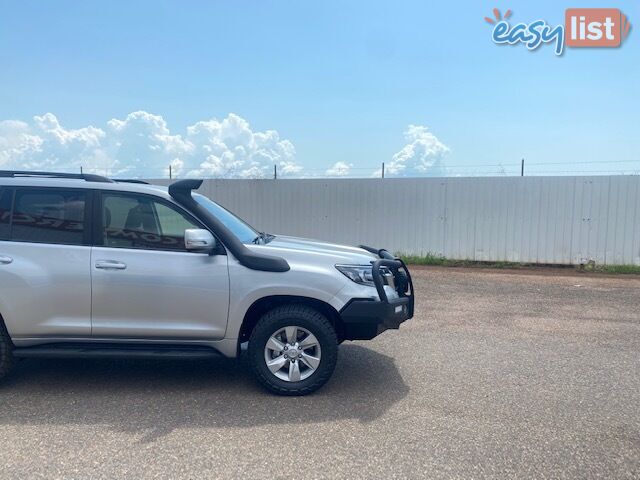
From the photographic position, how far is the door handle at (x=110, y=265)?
176 inches

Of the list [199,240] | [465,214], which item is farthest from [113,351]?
[465,214]

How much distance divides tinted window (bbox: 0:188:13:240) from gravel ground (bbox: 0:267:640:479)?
1341mm

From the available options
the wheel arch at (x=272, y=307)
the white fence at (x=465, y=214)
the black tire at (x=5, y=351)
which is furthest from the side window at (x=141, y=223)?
the white fence at (x=465, y=214)

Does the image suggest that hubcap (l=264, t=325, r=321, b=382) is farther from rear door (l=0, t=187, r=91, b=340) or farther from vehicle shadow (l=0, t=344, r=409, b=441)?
rear door (l=0, t=187, r=91, b=340)

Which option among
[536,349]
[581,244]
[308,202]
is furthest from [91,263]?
[581,244]

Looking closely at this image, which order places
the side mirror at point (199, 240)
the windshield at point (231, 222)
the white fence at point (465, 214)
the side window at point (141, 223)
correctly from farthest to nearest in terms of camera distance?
the white fence at point (465, 214) → the windshield at point (231, 222) → the side window at point (141, 223) → the side mirror at point (199, 240)

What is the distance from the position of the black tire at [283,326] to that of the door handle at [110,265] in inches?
47.9

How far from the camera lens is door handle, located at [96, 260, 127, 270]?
448 centimetres

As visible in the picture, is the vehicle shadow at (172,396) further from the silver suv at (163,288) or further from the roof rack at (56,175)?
the roof rack at (56,175)

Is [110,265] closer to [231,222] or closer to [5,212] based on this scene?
[5,212]

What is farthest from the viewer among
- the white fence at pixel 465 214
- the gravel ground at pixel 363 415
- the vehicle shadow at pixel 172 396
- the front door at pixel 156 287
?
the white fence at pixel 465 214

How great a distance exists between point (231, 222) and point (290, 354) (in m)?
1.47

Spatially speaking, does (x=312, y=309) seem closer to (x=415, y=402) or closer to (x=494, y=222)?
(x=415, y=402)

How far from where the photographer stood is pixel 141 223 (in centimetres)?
466
